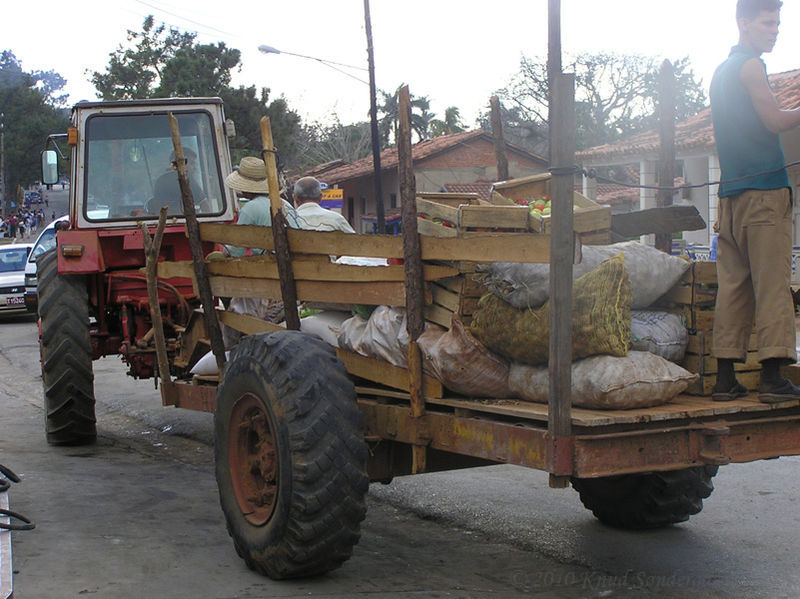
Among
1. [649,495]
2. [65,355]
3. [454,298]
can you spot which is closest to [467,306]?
[454,298]

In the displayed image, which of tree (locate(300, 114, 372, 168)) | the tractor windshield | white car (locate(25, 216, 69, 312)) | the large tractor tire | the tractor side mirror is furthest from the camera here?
tree (locate(300, 114, 372, 168))

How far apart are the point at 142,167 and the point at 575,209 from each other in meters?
4.90

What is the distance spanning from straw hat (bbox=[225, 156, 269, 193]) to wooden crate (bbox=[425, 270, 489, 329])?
323 cm

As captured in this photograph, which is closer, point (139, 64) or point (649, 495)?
point (649, 495)

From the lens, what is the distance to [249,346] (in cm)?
488

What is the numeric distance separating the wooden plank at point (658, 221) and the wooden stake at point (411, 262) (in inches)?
45.4

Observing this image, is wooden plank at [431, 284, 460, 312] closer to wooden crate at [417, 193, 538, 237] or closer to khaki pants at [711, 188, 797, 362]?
wooden crate at [417, 193, 538, 237]

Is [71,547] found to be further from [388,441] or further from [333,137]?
[333,137]

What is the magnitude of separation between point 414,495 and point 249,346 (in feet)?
7.53

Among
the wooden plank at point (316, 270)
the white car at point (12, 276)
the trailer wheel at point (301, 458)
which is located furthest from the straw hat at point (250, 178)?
the white car at point (12, 276)

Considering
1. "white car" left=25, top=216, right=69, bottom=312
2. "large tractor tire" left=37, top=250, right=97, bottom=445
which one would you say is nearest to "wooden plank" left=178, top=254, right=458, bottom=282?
"large tractor tire" left=37, top=250, right=97, bottom=445

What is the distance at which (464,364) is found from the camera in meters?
4.27

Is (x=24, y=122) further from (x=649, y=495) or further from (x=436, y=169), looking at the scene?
(x=649, y=495)

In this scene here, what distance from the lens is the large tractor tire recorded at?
8.01 m
